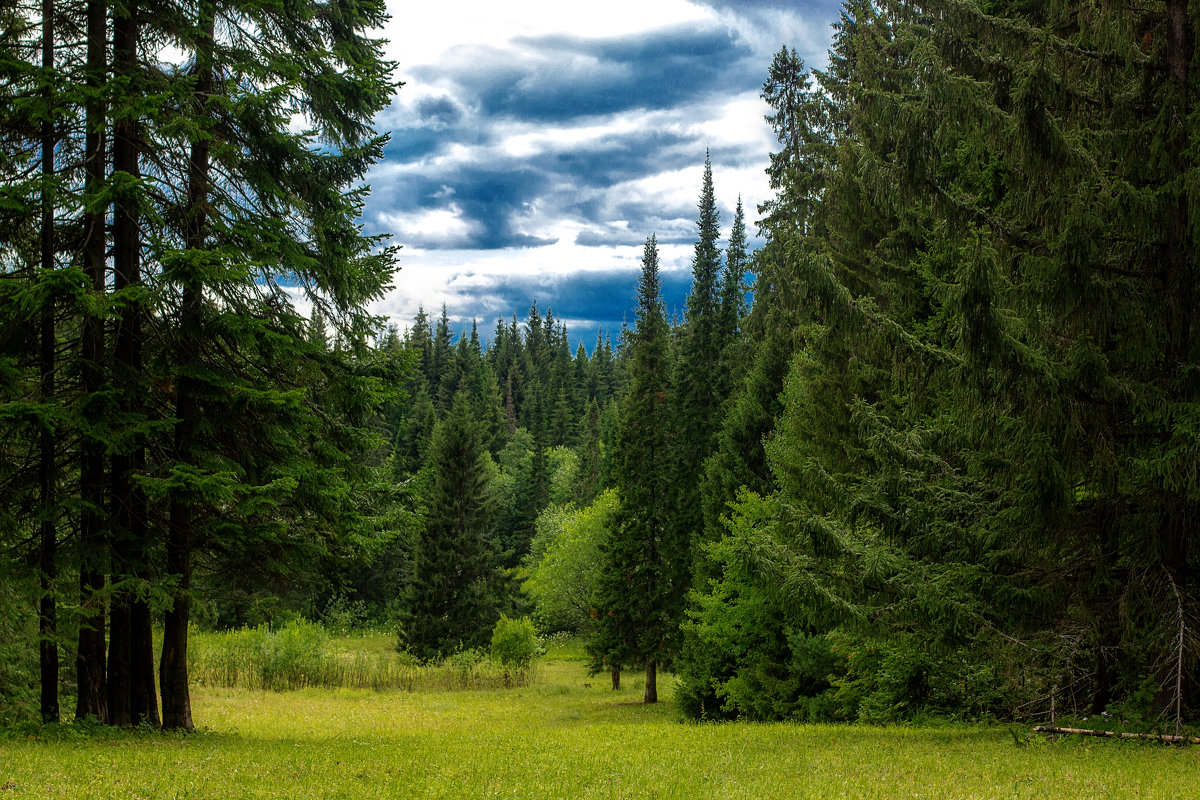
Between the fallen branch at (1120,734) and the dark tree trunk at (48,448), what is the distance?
1254 centimetres

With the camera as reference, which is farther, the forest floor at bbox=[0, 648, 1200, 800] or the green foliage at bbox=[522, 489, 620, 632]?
the green foliage at bbox=[522, 489, 620, 632]

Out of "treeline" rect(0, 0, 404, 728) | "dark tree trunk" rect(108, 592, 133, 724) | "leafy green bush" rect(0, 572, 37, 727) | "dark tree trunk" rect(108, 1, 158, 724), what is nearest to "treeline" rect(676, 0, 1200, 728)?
"treeline" rect(0, 0, 404, 728)

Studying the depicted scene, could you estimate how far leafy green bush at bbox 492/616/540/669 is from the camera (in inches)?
1451

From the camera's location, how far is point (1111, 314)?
364 inches

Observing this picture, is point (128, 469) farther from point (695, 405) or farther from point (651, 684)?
point (695, 405)

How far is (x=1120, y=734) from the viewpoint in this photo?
A: 938 cm

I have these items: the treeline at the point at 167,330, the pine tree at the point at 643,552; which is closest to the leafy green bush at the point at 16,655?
the treeline at the point at 167,330

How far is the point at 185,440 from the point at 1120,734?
12.9 m

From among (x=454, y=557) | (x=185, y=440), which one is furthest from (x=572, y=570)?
(x=185, y=440)

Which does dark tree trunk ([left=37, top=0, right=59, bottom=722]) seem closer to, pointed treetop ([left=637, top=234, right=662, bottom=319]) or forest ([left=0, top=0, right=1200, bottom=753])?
forest ([left=0, top=0, right=1200, bottom=753])

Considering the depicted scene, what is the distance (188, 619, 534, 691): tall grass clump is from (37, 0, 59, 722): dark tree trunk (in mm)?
16606

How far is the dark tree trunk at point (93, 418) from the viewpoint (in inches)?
373

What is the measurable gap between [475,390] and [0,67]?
77752mm

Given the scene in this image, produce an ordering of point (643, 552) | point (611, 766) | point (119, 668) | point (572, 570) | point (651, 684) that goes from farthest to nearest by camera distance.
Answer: point (572, 570), point (643, 552), point (651, 684), point (119, 668), point (611, 766)
